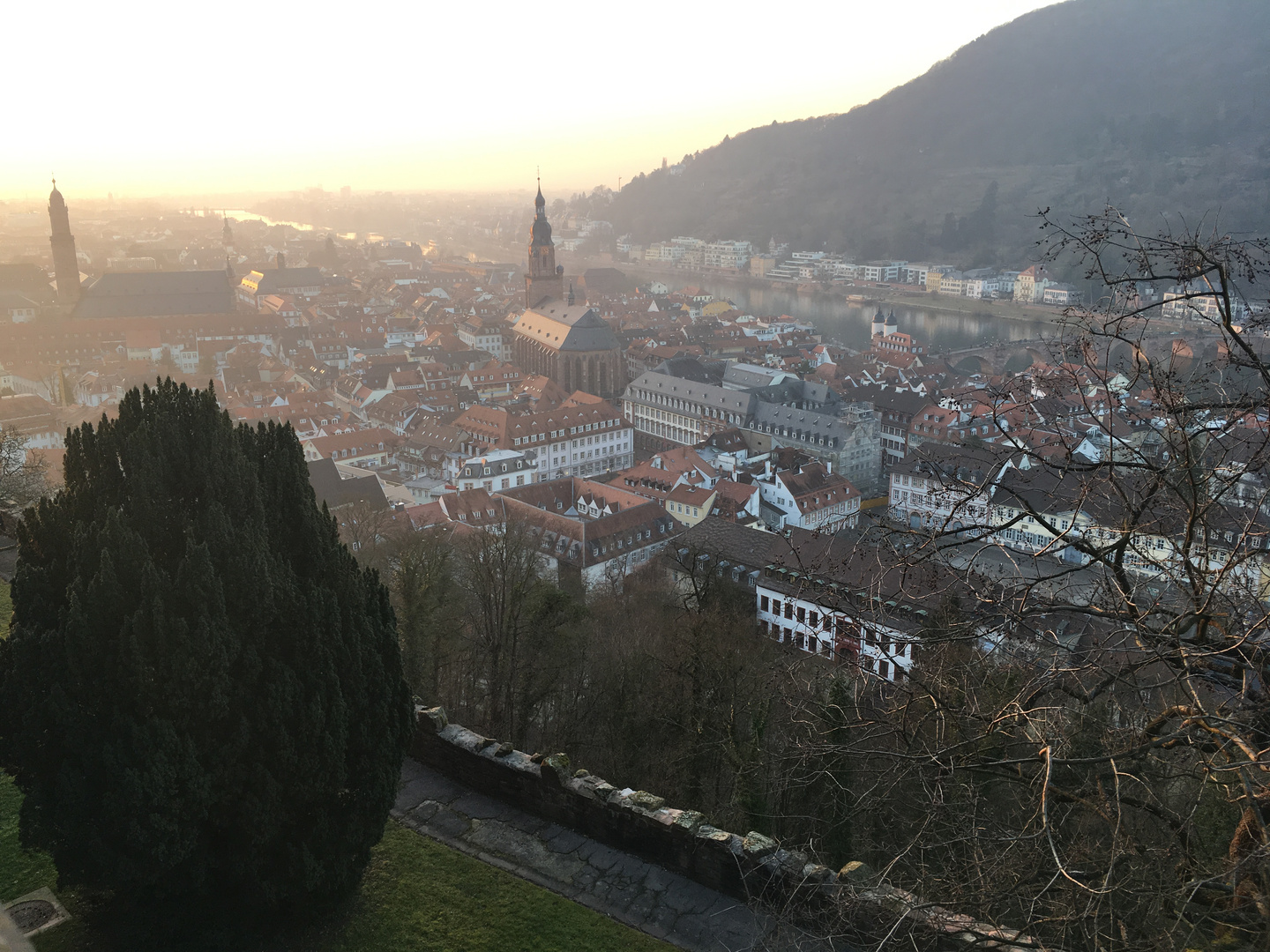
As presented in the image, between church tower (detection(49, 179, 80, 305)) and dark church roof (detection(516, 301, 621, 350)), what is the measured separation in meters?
41.7

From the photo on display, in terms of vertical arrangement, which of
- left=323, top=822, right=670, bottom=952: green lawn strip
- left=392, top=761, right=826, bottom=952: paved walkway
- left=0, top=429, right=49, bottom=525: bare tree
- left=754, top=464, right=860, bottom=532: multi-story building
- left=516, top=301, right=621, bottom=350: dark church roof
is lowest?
left=754, top=464, right=860, bottom=532: multi-story building

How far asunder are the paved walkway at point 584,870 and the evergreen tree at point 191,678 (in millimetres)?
1322

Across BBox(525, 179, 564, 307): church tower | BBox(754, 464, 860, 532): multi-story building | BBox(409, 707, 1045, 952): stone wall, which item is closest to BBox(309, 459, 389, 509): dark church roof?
BBox(754, 464, 860, 532): multi-story building

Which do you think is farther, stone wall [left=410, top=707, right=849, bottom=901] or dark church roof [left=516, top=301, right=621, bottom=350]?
dark church roof [left=516, top=301, right=621, bottom=350]

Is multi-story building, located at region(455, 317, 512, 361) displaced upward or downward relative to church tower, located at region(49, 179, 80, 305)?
downward

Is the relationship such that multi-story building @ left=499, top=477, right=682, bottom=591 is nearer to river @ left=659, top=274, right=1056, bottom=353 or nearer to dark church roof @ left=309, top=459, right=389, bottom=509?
dark church roof @ left=309, top=459, right=389, bottom=509

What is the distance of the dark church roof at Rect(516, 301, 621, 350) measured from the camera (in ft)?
210

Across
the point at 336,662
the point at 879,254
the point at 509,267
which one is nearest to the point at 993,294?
the point at 879,254

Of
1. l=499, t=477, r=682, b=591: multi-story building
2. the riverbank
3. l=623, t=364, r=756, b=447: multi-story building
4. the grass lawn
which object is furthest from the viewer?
the riverbank

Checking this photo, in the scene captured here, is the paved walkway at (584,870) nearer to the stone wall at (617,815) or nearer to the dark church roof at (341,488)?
the stone wall at (617,815)

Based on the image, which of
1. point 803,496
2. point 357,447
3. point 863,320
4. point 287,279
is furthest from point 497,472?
point 287,279

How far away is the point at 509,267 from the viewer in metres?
144

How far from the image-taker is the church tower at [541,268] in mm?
73688

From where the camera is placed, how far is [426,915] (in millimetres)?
7105
